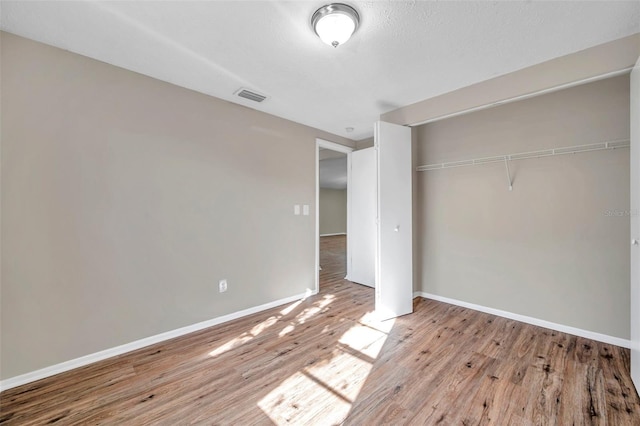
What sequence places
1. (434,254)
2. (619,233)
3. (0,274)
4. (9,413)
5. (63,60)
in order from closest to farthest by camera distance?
(9,413) < (0,274) < (63,60) < (619,233) < (434,254)

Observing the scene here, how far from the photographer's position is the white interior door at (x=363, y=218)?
4020 millimetres

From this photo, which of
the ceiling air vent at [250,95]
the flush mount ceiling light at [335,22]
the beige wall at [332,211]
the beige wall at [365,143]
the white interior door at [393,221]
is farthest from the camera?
the beige wall at [332,211]

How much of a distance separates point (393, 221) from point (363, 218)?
4.04 feet

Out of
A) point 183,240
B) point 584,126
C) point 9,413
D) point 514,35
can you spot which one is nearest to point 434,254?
point 584,126

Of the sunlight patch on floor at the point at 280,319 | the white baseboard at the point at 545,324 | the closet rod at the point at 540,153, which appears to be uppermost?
the closet rod at the point at 540,153

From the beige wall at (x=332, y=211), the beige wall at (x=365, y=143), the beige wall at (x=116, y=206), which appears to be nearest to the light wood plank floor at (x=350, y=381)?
the beige wall at (x=116, y=206)

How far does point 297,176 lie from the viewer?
3502 mm

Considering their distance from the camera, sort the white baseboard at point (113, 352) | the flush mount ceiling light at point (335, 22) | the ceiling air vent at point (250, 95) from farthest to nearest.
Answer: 1. the ceiling air vent at point (250, 95)
2. the white baseboard at point (113, 352)
3. the flush mount ceiling light at point (335, 22)

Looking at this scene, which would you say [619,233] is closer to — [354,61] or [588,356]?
[588,356]

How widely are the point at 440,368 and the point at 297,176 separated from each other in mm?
2600

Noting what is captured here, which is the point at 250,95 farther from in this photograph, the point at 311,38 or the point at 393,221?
the point at 393,221

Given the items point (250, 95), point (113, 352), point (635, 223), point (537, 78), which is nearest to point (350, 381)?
point (113, 352)

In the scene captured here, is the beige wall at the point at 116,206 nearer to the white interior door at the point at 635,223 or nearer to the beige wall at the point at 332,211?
the white interior door at the point at 635,223

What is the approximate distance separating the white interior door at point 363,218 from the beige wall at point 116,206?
5.29ft
